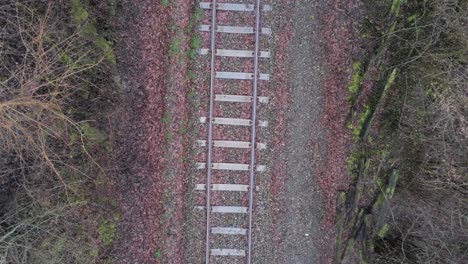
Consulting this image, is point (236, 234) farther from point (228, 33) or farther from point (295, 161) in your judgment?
point (228, 33)

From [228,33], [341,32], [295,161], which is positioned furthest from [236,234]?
[341,32]

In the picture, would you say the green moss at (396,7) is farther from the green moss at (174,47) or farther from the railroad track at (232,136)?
the green moss at (174,47)

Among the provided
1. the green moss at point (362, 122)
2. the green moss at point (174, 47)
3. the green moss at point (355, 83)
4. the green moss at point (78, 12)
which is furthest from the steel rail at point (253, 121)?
the green moss at point (78, 12)

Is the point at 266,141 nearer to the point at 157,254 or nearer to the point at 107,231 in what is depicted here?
the point at 157,254

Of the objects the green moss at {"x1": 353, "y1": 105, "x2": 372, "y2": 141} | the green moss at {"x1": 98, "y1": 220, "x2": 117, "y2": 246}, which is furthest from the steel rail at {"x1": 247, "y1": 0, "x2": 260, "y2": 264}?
the green moss at {"x1": 98, "y1": 220, "x2": 117, "y2": 246}

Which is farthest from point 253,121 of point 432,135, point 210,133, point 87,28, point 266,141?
point 87,28

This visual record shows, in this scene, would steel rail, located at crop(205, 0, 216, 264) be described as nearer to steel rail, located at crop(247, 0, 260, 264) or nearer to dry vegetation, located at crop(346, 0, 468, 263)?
steel rail, located at crop(247, 0, 260, 264)
